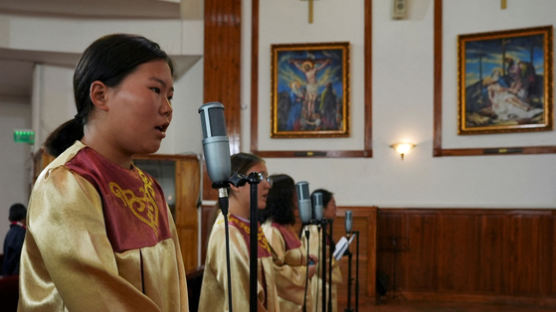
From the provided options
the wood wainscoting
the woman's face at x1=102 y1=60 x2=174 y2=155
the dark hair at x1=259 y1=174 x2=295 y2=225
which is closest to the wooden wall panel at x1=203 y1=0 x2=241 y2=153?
the wood wainscoting

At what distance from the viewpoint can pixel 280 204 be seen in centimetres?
411

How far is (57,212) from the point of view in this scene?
45.4 inches

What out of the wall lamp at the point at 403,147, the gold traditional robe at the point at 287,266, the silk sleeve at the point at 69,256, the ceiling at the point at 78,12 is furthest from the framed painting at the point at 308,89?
the silk sleeve at the point at 69,256

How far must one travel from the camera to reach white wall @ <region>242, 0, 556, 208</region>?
9.38 metres

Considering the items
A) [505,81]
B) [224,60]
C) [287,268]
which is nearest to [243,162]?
[287,268]

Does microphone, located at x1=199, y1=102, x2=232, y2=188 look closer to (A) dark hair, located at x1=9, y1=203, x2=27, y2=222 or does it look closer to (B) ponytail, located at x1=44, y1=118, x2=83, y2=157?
(B) ponytail, located at x1=44, y1=118, x2=83, y2=157

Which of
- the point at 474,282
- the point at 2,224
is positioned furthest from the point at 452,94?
the point at 2,224

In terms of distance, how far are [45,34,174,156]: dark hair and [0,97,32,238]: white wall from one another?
1253 cm

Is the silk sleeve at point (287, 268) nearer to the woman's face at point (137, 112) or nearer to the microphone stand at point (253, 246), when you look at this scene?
the microphone stand at point (253, 246)

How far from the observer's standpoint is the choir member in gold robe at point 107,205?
113 centimetres

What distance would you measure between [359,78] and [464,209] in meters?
3.13

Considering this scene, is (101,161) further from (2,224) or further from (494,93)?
(2,224)

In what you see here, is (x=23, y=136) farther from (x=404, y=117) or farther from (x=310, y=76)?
(x=404, y=117)

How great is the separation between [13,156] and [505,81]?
1132 cm
